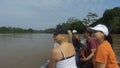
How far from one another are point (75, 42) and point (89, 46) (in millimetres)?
3008

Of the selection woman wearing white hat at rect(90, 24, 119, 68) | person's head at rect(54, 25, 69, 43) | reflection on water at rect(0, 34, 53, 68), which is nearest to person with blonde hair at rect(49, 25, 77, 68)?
person's head at rect(54, 25, 69, 43)

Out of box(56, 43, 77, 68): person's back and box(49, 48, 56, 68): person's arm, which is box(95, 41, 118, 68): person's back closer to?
box(56, 43, 77, 68): person's back

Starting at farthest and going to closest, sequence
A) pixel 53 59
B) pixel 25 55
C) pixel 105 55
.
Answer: pixel 25 55
pixel 105 55
pixel 53 59

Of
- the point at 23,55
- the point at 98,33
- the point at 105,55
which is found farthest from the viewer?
the point at 23,55

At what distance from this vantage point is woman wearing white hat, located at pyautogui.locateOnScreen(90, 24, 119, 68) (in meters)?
3.49

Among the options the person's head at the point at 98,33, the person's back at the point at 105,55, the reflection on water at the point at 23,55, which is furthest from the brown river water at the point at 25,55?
the person's back at the point at 105,55

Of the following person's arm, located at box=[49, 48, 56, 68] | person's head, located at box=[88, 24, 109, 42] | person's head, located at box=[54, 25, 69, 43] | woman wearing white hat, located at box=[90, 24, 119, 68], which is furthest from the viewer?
person's head, located at box=[88, 24, 109, 42]

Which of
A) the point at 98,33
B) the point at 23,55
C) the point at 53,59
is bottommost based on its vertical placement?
the point at 23,55

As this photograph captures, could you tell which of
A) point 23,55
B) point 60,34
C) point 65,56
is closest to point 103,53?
point 65,56

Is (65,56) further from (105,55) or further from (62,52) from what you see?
(105,55)

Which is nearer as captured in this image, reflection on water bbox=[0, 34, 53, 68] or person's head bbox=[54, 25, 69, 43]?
person's head bbox=[54, 25, 69, 43]

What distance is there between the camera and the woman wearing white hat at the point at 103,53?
137 inches

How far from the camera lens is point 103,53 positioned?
3.50 metres

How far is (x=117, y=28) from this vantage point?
68062 millimetres
